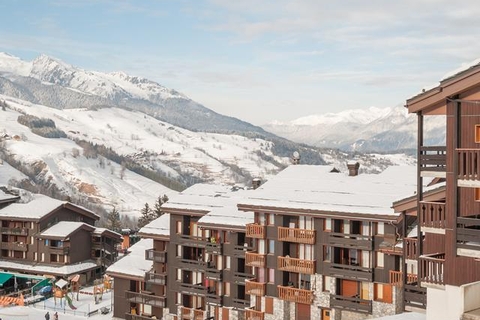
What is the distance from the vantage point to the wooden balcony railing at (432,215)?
2409 centimetres

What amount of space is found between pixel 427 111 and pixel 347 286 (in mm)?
27840

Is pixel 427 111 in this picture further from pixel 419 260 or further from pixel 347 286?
pixel 347 286

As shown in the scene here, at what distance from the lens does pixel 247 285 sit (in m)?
54.4

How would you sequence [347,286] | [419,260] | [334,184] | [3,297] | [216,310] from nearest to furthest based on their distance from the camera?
[419,260] → [347,286] → [334,184] → [216,310] → [3,297]

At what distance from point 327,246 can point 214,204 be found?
13.1 metres

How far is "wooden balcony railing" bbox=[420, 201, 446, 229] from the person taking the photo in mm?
24094

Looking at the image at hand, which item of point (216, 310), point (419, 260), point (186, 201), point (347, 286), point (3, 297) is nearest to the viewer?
point (419, 260)

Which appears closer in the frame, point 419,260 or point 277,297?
point 419,260

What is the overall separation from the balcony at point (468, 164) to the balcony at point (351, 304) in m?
28.0

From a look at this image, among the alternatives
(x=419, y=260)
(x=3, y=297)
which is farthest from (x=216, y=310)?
(x=419, y=260)

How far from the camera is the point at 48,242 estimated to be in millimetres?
87500

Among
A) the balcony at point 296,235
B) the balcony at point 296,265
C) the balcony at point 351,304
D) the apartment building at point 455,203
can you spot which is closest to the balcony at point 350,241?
the balcony at point 296,235

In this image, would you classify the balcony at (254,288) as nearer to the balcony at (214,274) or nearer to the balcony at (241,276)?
the balcony at (241,276)

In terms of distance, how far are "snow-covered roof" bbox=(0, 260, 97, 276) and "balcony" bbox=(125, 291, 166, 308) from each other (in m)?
22.0
